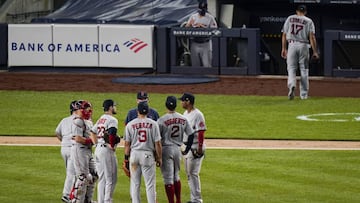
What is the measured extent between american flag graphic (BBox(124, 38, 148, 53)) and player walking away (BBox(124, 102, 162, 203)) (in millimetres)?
13876

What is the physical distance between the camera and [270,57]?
32375 mm

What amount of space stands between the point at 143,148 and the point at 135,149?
0.14 m

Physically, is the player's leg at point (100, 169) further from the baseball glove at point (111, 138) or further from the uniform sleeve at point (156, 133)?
the uniform sleeve at point (156, 133)

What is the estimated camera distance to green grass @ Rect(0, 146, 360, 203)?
1978 centimetres

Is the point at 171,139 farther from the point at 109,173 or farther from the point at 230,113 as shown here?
the point at 230,113

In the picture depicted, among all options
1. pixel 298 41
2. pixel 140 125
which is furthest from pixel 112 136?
pixel 298 41

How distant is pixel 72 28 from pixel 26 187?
12.3 meters

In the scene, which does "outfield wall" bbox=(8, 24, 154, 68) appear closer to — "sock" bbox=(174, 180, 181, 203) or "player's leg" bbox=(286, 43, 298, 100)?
"player's leg" bbox=(286, 43, 298, 100)

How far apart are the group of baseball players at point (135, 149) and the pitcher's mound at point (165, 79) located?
11.6 m

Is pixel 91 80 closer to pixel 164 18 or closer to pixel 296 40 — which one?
pixel 164 18

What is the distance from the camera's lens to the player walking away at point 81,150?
737 inches

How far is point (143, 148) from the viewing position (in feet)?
59.2

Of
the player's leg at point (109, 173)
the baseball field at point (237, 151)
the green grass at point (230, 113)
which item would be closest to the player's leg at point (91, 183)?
the player's leg at point (109, 173)

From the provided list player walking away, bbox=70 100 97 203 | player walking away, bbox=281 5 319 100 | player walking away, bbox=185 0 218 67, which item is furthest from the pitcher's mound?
player walking away, bbox=70 100 97 203
